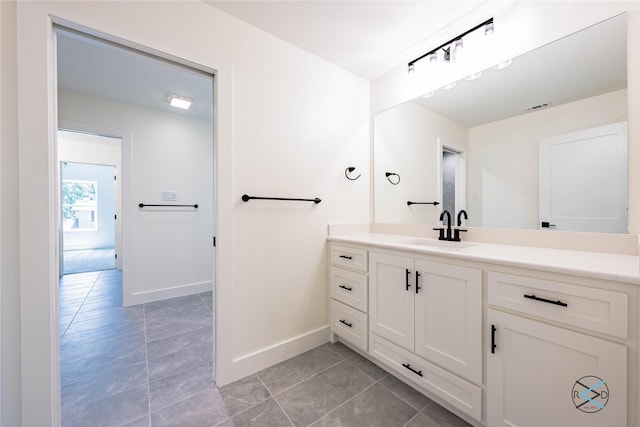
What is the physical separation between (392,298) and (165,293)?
9.19 feet

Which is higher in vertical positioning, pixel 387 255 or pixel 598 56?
pixel 598 56

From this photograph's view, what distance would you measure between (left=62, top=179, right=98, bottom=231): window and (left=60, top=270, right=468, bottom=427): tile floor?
6.60m

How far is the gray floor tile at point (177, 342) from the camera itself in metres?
1.87

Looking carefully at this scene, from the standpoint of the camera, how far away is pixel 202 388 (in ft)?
4.86

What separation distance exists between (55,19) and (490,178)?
248 cm

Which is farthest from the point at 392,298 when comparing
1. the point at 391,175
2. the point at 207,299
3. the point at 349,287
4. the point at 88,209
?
the point at 88,209

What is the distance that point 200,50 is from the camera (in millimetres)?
1439

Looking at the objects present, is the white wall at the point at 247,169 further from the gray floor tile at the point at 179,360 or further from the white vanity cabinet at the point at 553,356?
the white vanity cabinet at the point at 553,356

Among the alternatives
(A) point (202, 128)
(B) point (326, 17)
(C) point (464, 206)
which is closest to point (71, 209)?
(A) point (202, 128)

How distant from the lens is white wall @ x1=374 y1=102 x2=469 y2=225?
1924 mm

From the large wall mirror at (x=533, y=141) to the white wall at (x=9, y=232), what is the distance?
226cm

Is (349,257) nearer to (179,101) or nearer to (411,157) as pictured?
(411,157)

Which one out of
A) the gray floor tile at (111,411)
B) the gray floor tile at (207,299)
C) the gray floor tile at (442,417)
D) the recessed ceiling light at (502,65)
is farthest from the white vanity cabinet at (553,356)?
the gray floor tile at (207,299)

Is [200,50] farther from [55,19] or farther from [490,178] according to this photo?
[490,178]
